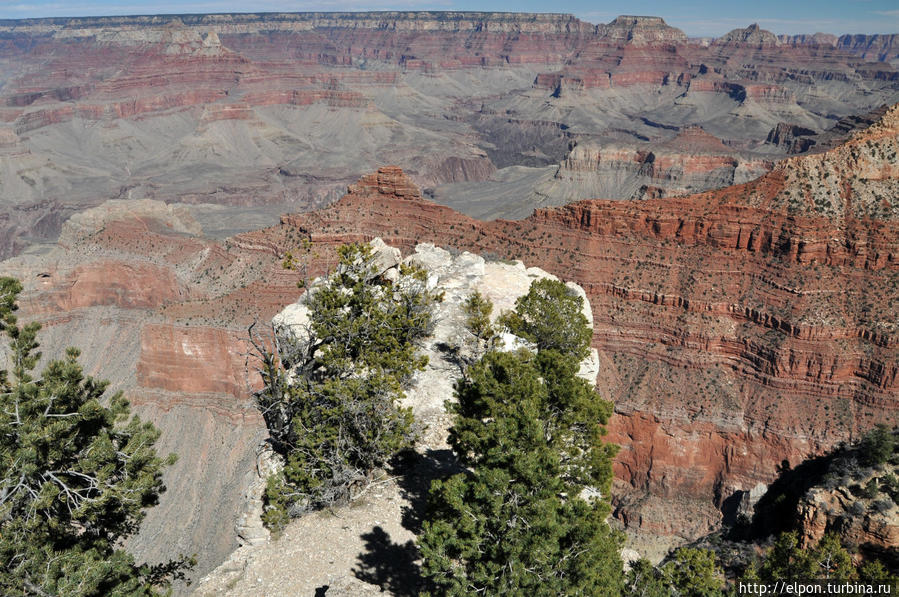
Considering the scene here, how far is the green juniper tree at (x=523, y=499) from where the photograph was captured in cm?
1652

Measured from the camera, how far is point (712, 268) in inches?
2076

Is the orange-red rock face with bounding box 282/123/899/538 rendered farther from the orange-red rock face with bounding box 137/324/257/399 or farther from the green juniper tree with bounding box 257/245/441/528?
the green juniper tree with bounding box 257/245/441/528

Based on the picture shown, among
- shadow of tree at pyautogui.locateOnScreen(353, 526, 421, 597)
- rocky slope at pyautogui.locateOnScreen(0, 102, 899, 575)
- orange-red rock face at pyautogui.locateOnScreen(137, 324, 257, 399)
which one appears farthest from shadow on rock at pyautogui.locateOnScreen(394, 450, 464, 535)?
orange-red rock face at pyautogui.locateOnScreen(137, 324, 257, 399)

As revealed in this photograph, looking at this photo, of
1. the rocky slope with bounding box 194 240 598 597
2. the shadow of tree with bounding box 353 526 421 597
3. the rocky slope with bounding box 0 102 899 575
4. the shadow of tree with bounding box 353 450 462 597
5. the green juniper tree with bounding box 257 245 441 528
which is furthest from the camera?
the rocky slope with bounding box 0 102 899 575

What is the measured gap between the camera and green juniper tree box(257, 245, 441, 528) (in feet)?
76.3

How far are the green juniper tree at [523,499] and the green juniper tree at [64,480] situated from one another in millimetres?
9615

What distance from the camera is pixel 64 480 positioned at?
17.7 m

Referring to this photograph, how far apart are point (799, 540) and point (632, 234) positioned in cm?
3086

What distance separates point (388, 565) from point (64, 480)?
35.6ft

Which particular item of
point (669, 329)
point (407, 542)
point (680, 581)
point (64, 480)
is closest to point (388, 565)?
point (407, 542)

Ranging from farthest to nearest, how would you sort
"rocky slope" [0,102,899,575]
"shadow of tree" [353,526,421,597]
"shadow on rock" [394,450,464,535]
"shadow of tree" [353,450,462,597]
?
1. "rocky slope" [0,102,899,575]
2. "shadow on rock" [394,450,464,535]
3. "shadow of tree" [353,450,462,597]
4. "shadow of tree" [353,526,421,597]

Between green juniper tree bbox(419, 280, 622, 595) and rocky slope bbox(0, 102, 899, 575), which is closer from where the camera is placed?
green juniper tree bbox(419, 280, 622, 595)

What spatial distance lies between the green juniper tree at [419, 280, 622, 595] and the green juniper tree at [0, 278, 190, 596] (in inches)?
379

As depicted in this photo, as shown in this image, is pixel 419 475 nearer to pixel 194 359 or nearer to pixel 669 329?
pixel 194 359
